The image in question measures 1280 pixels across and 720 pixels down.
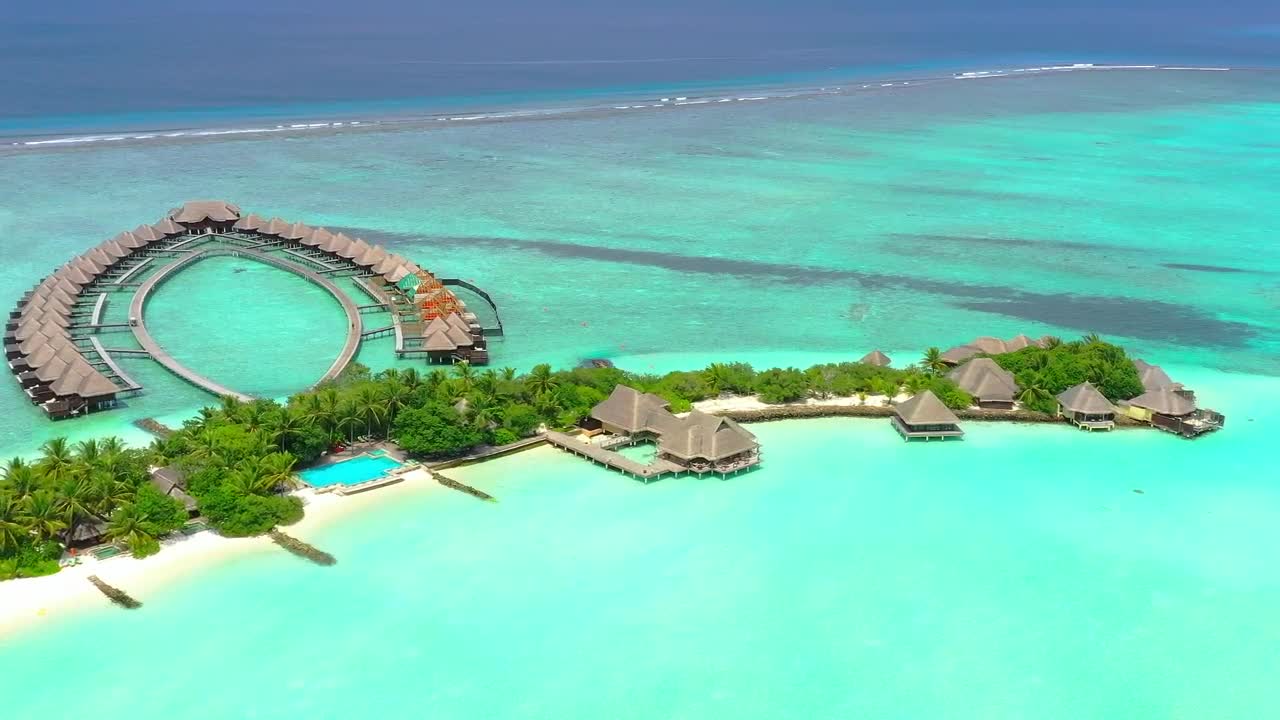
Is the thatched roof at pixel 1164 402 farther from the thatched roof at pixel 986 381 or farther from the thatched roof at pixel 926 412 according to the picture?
the thatched roof at pixel 926 412

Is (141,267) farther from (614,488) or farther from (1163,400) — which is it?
(1163,400)

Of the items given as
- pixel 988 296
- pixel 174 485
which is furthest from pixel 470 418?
pixel 988 296

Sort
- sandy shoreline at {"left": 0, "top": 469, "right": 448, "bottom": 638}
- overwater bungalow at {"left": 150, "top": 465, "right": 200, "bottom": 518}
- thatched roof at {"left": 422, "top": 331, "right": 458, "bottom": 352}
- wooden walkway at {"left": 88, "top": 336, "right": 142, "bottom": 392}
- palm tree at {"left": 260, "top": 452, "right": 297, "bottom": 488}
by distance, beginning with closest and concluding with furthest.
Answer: sandy shoreline at {"left": 0, "top": 469, "right": 448, "bottom": 638} < overwater bungalow at {"left": 150, "top": 465, "right": 200, "bottom": 518} < palm tree at {"left": 260, "top": 452, "right": 297, "bottom": 488} < wooden walkway at {"left": 88, "top": 336, "right": 142, "bottom": 392} < thatched roof at {"left": 422, "top": 331, "right": 458, "bottom": 352}

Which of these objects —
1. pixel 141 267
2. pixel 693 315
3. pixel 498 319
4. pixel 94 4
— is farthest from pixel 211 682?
pixel 94 4

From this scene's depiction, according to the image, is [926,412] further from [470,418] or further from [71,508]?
[71,508]

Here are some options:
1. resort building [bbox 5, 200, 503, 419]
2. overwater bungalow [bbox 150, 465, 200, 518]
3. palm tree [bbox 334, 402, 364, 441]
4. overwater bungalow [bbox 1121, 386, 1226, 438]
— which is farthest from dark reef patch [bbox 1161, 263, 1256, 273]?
overwater bungalow [bbox 150, 465, 200, 518]

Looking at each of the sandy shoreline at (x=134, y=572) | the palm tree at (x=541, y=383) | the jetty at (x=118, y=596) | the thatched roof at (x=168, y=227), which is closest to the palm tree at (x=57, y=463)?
the sandy shoreline at (x=134, y=572)

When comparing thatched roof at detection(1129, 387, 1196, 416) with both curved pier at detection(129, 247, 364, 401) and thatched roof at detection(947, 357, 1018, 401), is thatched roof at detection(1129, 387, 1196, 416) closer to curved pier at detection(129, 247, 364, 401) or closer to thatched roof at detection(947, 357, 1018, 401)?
thatched roof at detection(947, 357, 1018, 401)

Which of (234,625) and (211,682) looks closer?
(211,682)
